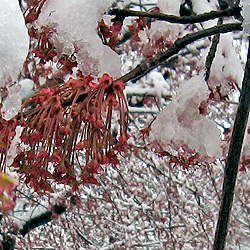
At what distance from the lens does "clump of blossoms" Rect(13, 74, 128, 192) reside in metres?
0.77

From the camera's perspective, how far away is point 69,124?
30.3 inches

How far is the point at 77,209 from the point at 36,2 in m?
4.25

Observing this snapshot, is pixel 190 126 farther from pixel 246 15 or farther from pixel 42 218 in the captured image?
pixel 42 218

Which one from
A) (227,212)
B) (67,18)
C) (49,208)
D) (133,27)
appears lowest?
(227,212)

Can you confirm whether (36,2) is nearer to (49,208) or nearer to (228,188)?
(228,188)

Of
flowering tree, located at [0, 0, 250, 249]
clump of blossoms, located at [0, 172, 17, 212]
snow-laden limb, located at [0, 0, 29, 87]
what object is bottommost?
clump of blossoms, located at [0, 172, 17, 212]

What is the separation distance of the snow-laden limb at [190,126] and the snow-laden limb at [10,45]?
0.45 metres

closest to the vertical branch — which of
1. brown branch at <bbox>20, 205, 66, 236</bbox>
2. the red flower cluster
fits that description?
the red flower cluster

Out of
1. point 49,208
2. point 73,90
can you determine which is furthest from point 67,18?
point 49,208

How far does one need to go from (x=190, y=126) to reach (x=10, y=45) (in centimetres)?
50

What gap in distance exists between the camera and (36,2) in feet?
3.03

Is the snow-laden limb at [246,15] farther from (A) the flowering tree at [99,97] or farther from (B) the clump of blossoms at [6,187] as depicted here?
(B) the clump of blossoms at [6,187]

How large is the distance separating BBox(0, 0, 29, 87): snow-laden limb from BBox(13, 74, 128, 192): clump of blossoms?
197 millimetres

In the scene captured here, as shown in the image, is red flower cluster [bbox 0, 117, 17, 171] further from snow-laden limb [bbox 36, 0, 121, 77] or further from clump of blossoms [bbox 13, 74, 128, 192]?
snow-laden limb [bbox 36, 0, 121, 77]
